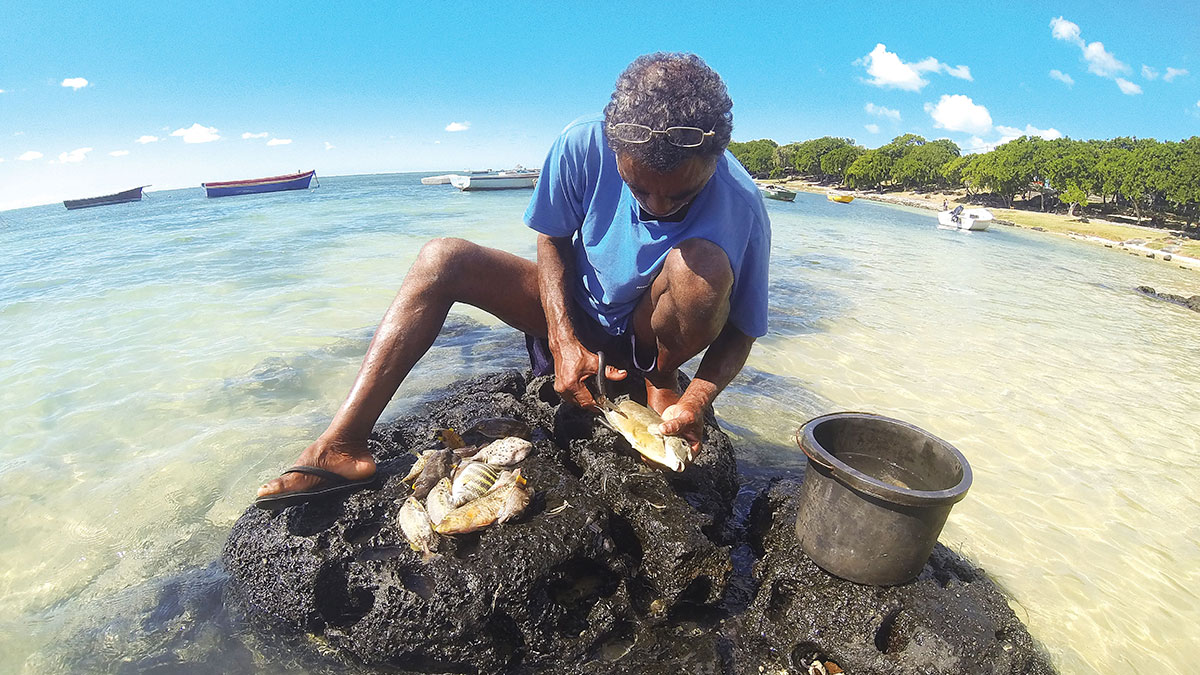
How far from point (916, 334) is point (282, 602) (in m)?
8.15

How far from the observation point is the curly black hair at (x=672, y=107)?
187cm

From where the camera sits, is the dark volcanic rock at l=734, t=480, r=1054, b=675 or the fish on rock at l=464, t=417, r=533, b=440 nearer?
the dark volcanic rock at l=734, t=480, r=1054, b=675

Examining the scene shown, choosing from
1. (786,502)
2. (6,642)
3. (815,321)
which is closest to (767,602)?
(786,502)

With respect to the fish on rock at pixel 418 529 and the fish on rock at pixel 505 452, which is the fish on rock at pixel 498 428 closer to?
the fish on rock at pixel 505 452

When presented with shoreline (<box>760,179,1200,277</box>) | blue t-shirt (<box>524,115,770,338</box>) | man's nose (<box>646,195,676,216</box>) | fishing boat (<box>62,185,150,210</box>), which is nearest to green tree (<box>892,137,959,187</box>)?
shoreline (<box>760,179,1200,277</box>)

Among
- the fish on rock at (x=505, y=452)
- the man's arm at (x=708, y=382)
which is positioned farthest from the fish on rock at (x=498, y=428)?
the man's arm at (x=708, y=382)

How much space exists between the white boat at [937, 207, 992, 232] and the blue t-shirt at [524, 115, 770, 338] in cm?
3301

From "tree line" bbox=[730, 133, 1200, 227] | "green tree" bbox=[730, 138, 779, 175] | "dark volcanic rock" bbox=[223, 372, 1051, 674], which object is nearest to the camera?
"dark volcanic rock" bbox=[223, 372, 1051, 674]

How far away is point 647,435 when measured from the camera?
90.4 inches

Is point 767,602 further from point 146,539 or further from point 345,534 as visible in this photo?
point 146,539

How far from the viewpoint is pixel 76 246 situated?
703 inches

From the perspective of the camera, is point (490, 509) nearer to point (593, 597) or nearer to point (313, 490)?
point (593, 597)

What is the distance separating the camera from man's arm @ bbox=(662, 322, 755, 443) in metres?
2.34

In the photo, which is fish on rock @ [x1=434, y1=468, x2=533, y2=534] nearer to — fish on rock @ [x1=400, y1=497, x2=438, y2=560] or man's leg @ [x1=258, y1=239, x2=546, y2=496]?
fish on rock @ [x1=400, y1=497, x2=438, y2=560]
